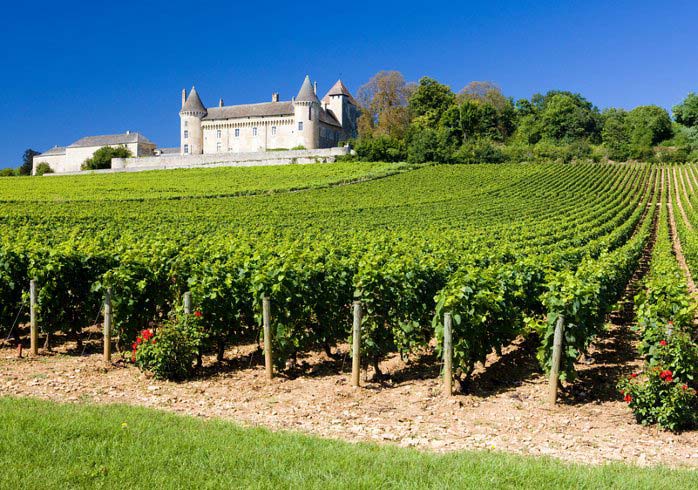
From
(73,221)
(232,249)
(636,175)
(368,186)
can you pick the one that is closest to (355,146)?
(368,186)

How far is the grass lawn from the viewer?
5039mm

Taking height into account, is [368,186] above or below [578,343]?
above

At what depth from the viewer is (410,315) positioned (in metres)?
9.91

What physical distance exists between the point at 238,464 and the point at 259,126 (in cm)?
9781

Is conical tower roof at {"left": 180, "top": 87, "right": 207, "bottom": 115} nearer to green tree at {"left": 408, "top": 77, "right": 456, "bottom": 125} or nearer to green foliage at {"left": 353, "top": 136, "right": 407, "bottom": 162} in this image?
green foliage at {"left": 353, "top": 136, "right": 407, "bottom": 162}

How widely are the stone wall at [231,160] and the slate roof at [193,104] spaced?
11.3 m

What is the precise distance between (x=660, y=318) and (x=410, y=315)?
12.3 ft

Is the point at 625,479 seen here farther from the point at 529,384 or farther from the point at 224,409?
the point at 224,409

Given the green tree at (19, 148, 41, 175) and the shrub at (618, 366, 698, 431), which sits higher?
the green tree at (19, 148, 41, 175)

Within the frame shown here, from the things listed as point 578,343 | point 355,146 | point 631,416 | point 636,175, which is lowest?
point 631,416

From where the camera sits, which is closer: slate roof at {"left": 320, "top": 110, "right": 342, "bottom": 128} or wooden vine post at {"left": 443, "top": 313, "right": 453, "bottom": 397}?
wooden vine post at {"left": 443, "top": 313, "right": 453, "bottom": 397}

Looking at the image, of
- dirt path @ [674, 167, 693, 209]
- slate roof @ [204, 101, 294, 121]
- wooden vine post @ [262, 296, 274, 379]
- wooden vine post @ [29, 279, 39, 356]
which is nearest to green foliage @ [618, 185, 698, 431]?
wooden vine post @ [262, 296, 274, 379]

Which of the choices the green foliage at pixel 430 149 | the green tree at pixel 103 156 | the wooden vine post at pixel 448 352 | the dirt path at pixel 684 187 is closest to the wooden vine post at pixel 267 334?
the wooden vine post at pixel 448 352

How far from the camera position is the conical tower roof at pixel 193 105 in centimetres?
10194
